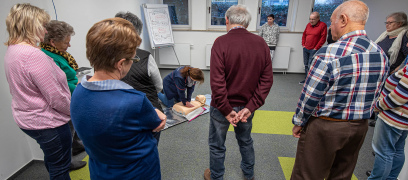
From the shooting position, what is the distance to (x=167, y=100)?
327cm

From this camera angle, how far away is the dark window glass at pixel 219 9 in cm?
531

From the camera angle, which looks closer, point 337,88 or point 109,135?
point 109,135

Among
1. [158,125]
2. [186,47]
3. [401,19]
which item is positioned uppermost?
[401,19]

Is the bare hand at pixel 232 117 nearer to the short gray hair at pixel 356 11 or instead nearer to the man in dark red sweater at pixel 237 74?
the man in dark red sweater at pixel 237 74

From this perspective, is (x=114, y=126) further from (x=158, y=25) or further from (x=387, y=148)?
(x=158, y=25)

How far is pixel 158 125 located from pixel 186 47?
4.65 m

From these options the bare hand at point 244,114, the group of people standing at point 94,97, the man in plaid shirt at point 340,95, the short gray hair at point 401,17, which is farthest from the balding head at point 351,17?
the short gray hair at point 401,17

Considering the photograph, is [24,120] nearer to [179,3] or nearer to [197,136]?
[197,136]

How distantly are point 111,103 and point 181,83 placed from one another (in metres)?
2.00

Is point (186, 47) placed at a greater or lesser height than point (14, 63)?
lesser

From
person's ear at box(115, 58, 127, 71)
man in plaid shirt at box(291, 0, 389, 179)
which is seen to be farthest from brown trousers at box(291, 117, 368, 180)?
person's ear at box(115, 58, 127, 71)

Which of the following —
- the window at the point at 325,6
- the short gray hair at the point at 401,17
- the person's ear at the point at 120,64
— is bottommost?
the person's ear at the point at 120,64

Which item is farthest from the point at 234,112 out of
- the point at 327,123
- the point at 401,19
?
the point at 401,19

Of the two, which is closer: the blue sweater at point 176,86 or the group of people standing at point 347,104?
the group of people standing at point 347,104
